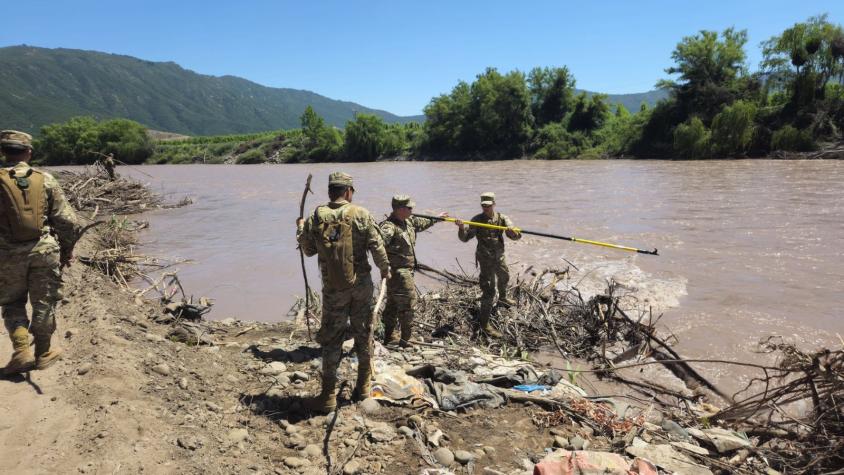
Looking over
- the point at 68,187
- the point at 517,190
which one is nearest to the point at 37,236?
the point at 68,187

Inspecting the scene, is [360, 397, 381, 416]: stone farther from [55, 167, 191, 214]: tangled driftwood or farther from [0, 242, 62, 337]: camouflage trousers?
[55, 167, 191, 214]: tangled driftwood

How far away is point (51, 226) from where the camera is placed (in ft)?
12.9

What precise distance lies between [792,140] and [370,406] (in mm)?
37115

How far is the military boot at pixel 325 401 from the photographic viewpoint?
3797 millimetres

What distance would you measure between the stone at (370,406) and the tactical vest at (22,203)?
9.63 ft

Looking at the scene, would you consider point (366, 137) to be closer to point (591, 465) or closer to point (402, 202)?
point (402, 202)

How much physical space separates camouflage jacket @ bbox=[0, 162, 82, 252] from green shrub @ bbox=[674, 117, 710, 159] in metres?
38.2

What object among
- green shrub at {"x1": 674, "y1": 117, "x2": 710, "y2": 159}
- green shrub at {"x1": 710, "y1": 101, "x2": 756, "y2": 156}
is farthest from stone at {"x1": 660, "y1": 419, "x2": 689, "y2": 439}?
green shrub at {"x1": 674, "y1": 117, "x2": 710, "y2": 159}

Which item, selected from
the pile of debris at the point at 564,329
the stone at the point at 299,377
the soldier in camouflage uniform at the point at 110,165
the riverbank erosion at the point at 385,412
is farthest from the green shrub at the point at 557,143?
the stone at the point at 299,377

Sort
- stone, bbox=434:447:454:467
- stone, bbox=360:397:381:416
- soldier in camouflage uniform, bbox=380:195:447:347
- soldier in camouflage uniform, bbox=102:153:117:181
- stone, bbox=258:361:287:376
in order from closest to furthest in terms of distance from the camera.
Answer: stone, bbox=434:447:454:467 → stone, bbox=360:397:381:416 → stone, bbox=258:361:287:376 → soldier in camouflage uniform, bbox=380:195:447:347 → soldier in camouflage uniform, bbox=102:153:117:181

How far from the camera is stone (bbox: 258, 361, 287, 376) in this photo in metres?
4.53

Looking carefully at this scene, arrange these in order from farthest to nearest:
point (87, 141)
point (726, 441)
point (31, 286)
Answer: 1. point (87, 141)
2. point (31, 286)
3. point (726, 441)

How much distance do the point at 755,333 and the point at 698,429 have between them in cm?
332

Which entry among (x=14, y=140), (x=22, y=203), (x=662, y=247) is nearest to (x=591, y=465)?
(x=22, y=203)
